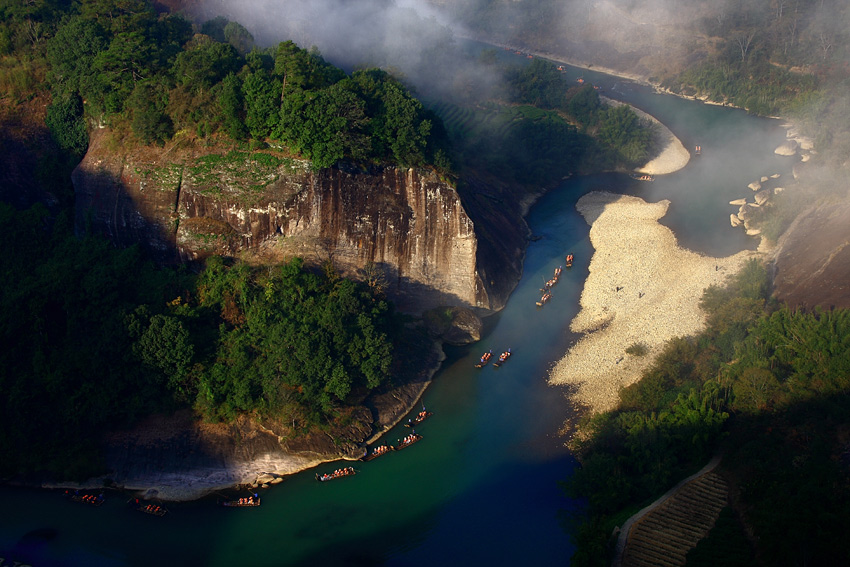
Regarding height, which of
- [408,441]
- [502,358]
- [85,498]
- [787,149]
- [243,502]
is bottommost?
[85,498]

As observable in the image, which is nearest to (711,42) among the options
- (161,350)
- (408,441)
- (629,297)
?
(629,297)

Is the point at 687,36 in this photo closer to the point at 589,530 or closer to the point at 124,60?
the point at 124,60

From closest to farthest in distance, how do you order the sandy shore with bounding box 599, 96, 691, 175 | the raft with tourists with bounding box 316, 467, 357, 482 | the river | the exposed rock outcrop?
the river
the raft with tourists with bounding box 316, 467, 357, 482
the exposed rock outcrop
the sandy shore with bounding box 599, 96, 691, 175

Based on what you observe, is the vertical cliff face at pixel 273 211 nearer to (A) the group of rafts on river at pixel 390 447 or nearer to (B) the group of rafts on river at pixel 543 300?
(B) the group of rafts on river at pixel 543 300

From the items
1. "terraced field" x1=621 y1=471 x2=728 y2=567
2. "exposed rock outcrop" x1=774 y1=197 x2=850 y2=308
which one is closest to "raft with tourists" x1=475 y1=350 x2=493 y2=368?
"terraced field" x1=621 y1=471 x2=728 y2=567

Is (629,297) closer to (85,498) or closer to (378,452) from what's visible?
(378,452)

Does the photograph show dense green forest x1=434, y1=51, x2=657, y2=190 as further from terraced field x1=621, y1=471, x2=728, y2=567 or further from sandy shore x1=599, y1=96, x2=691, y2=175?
terraced field x1=621, y1=471, x2=728, y2=567

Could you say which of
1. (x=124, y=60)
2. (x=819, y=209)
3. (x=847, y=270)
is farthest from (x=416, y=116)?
(x=819, y=209)
